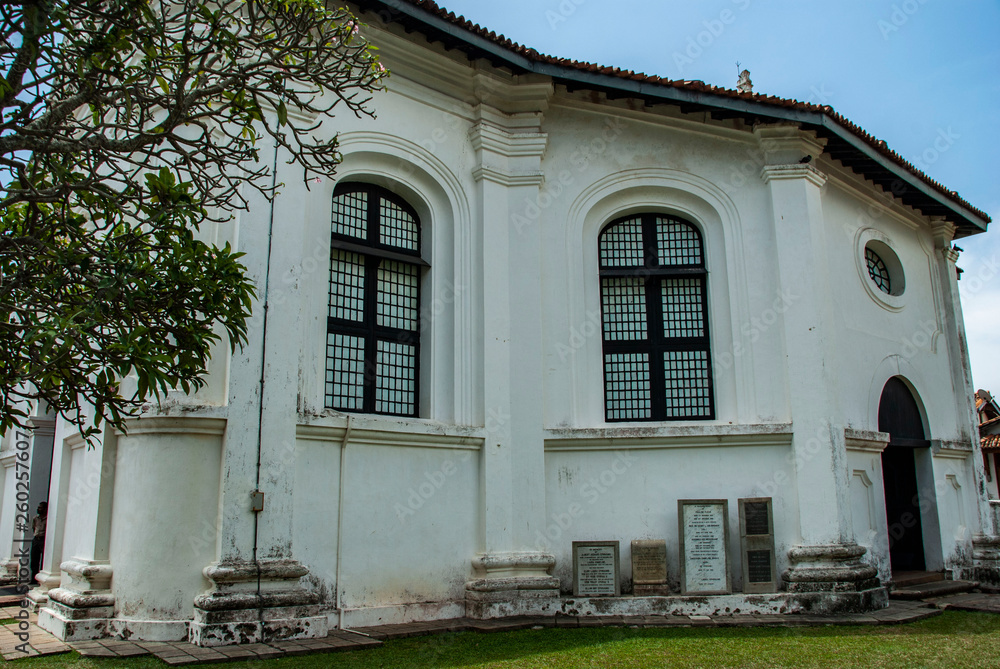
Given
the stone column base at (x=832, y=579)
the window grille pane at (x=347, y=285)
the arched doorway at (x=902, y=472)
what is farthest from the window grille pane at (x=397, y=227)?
the arched doorway at (x=902, y=472)

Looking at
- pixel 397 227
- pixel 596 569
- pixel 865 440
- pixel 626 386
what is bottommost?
pixel 596 569

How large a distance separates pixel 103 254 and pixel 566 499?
624 centimetres

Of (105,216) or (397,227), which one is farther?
(397,227)

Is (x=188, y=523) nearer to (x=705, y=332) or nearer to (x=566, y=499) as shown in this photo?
(x=566, y=499)

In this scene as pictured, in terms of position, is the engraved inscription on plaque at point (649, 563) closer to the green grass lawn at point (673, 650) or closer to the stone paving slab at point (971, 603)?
the green grass lawn at point (673, 650)

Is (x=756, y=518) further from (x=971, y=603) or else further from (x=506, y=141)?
(x=506, y=141)

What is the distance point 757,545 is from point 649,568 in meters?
1.32

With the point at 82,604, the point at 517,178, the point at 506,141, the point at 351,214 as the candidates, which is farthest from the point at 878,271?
the point at 82,604

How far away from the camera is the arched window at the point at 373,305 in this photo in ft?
30.2

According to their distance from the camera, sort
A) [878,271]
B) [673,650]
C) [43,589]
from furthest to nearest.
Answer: [878,271] → [43,589] → [673,650]

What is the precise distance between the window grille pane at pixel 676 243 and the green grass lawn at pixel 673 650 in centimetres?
493

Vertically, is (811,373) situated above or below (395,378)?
above

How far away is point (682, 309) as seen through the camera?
10.9 m

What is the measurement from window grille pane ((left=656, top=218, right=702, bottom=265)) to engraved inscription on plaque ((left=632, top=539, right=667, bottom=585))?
3868 mm
